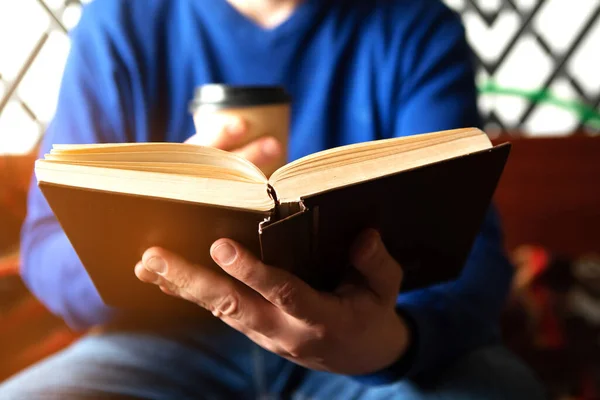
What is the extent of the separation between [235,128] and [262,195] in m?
0.11

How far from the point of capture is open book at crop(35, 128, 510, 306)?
11.3 inches

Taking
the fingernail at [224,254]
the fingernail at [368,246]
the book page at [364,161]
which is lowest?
the fingernail at [368,246]

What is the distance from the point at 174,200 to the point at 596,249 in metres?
1.02

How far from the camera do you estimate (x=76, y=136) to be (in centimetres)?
52

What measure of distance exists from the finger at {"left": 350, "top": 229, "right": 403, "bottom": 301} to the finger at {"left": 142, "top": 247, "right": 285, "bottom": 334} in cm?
7

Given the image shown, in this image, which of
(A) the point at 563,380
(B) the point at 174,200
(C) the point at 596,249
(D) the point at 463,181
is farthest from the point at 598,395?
(B) the point at 174,200

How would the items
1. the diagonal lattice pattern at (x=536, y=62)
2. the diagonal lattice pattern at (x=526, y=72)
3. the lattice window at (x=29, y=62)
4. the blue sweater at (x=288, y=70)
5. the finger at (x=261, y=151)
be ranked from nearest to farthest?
1. the finger at (x=261, y=151)
2. the blue sweater at (x=288, y=70)
3. the lattice window at (x=29, y=62)
4. the diagonal lattice pattern at (x=526, y=72)
5. the diagonal lattice pattern at (x=536, y=62)

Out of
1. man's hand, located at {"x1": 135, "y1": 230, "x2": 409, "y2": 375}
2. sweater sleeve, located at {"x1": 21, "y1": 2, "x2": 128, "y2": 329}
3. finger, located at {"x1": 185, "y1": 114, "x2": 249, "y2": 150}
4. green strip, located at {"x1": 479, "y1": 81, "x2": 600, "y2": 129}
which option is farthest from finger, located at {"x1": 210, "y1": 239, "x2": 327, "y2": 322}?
green strip, located at {"x1": 479, "y1": 81, "x2": 600, "y2": 129}

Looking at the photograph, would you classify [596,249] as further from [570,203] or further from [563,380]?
[563,380]

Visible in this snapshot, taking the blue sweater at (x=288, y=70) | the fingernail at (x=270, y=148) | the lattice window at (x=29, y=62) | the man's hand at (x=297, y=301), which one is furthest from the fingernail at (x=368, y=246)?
the lattice window at (x=29, y=62)

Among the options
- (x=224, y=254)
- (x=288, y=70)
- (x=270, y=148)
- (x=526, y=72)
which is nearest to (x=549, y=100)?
(x=526, y=72)

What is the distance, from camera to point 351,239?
355 millimetres

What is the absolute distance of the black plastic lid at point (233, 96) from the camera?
1.24 feet

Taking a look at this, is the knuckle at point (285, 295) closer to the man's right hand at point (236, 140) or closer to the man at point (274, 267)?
the man at point (274, 267)
